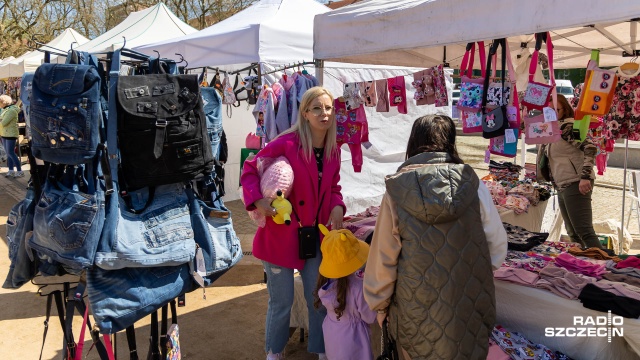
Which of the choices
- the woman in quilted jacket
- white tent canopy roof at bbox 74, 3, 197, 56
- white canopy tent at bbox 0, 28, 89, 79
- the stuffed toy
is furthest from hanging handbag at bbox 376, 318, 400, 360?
white canopy tent at bbox 0, 28, 89, 79

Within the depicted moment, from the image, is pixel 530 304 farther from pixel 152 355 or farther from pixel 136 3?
pixel 136 3

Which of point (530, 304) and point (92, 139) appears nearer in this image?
point (92, 139)

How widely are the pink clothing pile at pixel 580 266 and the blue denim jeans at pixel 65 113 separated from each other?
103 inches

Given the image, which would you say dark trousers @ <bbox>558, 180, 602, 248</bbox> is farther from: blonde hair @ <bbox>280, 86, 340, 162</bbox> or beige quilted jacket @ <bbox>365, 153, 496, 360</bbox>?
beige quilted jacket @ <bbox>365, 153, 496, 360</bbox>

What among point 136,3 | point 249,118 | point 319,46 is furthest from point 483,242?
point 136,3

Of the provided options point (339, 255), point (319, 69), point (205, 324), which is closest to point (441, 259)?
point (339, 255)

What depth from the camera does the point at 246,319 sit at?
409cm

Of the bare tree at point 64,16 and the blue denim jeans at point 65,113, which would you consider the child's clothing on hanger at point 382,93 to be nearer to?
the blue denim jeans at point 65,113

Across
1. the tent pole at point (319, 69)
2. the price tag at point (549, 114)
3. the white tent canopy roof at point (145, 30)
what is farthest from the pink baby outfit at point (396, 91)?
the white tent canopy roof at point (145, 30)

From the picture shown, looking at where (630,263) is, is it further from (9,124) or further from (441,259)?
(9,124)

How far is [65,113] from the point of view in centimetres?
199

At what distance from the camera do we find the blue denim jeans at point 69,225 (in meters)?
1.98

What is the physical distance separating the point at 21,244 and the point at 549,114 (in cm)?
307

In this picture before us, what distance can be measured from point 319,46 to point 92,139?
2.29 metres
